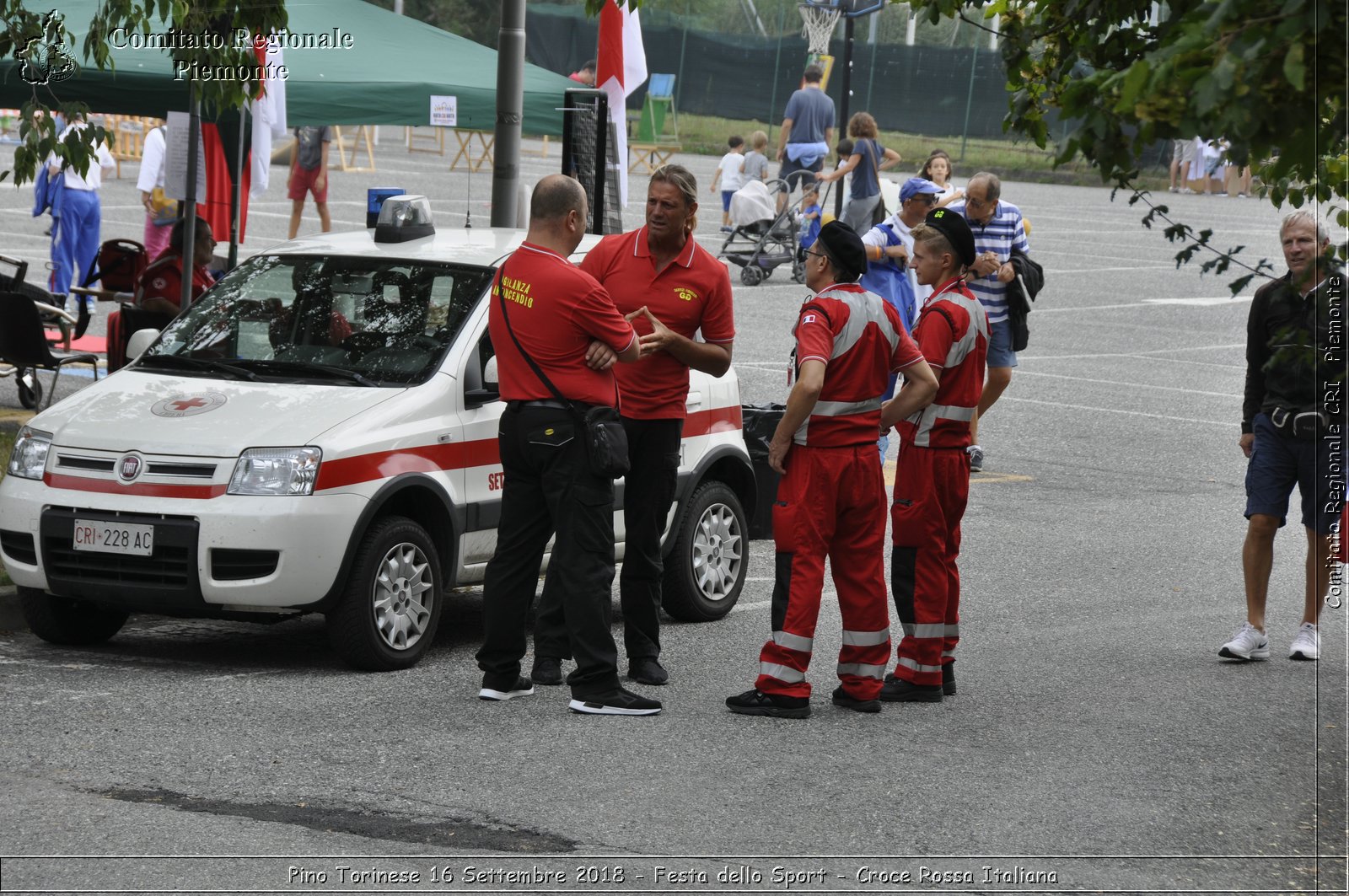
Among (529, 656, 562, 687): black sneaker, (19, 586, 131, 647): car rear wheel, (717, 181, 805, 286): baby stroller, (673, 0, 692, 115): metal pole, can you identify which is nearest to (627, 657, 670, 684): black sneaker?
(529, 656, 562, 687): black sneaker

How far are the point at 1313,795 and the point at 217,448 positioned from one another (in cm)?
425

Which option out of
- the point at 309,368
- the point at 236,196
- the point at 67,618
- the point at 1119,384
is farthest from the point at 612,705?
the point at 1119,384

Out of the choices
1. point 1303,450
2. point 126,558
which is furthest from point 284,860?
point 1303,450

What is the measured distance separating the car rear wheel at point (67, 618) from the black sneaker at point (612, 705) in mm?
2049

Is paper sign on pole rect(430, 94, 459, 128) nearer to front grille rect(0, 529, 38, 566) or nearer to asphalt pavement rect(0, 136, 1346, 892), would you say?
asphalt pavement rect(0, 136, 1346, 892)

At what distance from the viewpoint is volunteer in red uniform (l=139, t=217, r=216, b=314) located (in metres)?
11.5

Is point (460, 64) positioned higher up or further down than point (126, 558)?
higher up

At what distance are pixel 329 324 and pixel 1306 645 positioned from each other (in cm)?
469

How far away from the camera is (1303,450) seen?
26.2 feet

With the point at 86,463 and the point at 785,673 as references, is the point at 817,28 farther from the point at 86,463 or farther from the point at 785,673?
the point at 785,673

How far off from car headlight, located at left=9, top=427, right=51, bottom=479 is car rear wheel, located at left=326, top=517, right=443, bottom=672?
1.34 metres

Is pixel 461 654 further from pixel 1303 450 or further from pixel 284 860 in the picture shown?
pixel 1303 450

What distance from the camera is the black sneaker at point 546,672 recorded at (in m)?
7.27

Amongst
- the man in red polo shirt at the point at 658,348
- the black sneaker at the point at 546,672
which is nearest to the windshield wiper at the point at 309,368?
the man in red polo shirt at the point at 658,348
